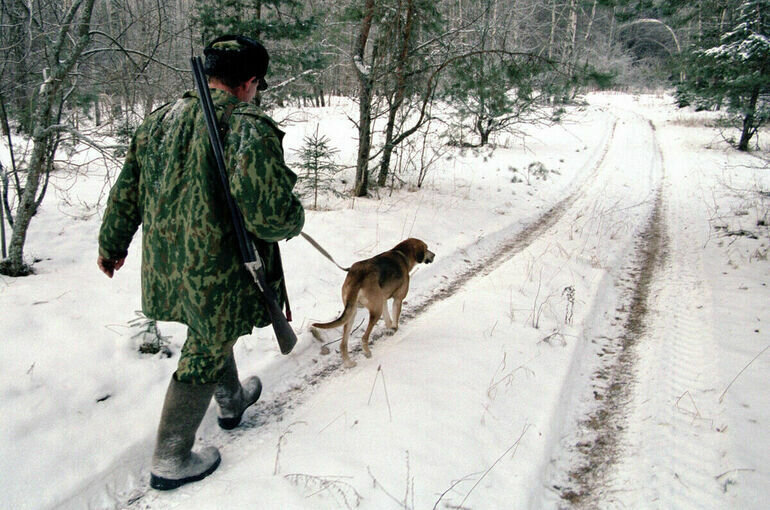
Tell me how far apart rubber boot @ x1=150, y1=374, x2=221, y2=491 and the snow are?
0.36ft

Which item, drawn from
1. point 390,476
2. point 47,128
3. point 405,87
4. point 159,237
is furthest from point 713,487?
point 405,87

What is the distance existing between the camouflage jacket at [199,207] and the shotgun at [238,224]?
0.16 feet

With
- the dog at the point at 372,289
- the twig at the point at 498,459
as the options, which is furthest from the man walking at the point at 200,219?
the twig at the point at 498,459

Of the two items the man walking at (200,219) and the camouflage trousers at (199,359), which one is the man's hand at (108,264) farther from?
the camouflage trousers at (199,359)

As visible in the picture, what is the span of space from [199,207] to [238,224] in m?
0.19

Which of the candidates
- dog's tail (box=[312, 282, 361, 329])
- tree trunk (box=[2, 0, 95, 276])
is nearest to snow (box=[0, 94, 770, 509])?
tree trunk (box=[2, 0, 95, 276])

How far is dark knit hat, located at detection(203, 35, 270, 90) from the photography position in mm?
2027

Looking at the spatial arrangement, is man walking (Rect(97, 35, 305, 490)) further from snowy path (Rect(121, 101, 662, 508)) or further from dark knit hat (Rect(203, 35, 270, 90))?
snowy path (Rect(121, 101, 662, 508))

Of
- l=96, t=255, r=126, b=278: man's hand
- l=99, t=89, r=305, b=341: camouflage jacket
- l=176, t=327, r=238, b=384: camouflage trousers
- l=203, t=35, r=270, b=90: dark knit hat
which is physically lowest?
l=176, t=327, r=238, b=384: camouflage trousers

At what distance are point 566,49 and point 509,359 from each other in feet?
98.8

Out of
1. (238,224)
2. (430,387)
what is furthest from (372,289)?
(238,224)

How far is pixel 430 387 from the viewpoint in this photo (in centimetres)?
325

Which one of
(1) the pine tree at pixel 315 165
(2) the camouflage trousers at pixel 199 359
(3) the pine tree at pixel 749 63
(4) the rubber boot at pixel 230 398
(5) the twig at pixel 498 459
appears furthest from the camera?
(1) the pine tree at pixel 315 165

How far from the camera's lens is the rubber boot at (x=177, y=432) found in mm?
2238
